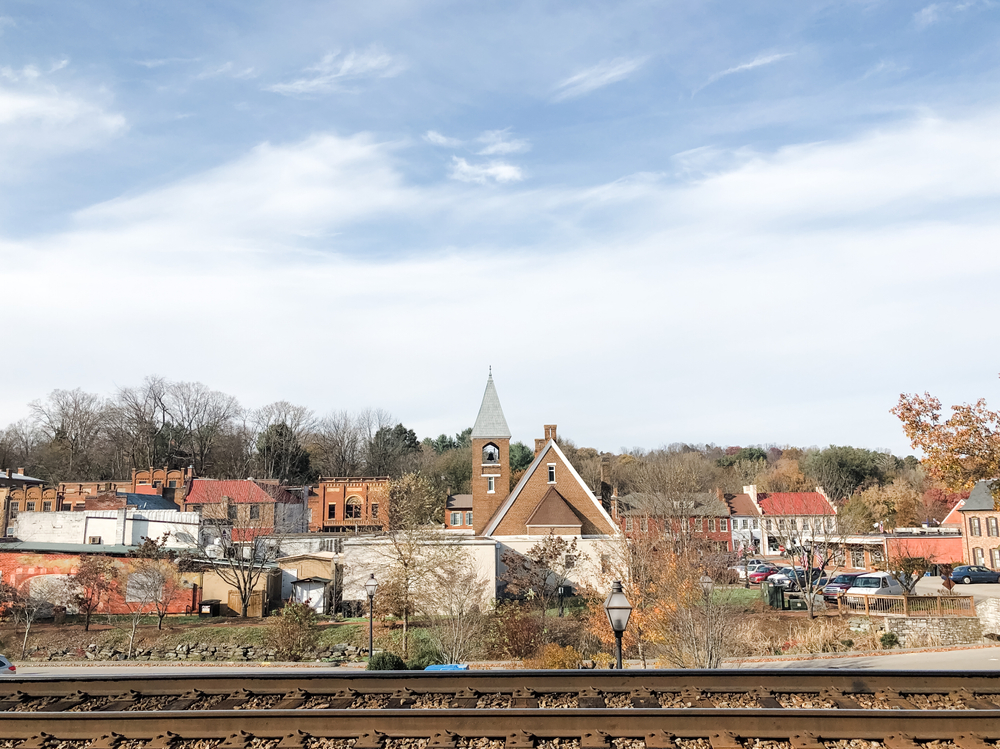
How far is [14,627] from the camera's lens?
3338 cm

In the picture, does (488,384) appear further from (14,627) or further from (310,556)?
(14,627)

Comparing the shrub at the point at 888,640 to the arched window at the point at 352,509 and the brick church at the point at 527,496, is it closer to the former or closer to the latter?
the brick church at the point at 527,496

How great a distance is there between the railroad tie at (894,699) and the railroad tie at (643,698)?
3.02 m

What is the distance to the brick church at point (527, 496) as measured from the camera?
46.5 meters

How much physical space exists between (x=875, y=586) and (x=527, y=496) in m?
22.3

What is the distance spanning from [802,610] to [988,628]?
7.73m

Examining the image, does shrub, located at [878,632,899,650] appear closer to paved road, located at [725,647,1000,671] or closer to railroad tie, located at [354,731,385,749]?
paved road, located at [725,647,1000,671]

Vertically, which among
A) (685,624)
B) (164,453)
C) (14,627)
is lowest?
(14,627)

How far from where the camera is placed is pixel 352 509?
73.2 meters

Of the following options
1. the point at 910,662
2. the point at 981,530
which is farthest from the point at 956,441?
the point at 981,530

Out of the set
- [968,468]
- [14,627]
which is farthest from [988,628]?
[14,627]

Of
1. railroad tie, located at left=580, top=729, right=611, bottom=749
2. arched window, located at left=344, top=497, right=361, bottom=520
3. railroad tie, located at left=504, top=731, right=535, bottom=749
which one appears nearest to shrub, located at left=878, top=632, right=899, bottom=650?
railroad tie, located at left=580, top=729, right=611, bottom=749

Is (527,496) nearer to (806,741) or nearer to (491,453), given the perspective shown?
(491,453)

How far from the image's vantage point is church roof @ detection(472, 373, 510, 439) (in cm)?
5322
